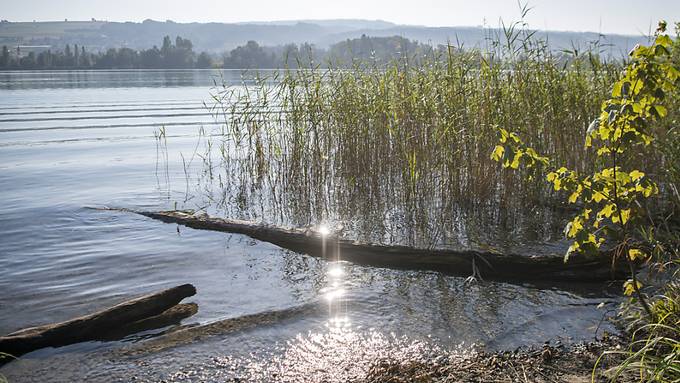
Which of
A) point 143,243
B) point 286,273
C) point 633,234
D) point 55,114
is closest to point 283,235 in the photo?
point 286,273

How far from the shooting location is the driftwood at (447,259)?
6715 mm

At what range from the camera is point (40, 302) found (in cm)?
704

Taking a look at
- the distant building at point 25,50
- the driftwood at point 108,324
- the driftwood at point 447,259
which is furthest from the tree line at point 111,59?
the driftwood at point 108,324

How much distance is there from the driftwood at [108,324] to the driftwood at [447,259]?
2157 millimetres

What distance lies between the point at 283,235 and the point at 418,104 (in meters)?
3.40

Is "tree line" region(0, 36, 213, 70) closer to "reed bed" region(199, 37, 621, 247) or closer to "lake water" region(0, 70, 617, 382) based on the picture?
"reed bed" region(199, 37, 621, 247)

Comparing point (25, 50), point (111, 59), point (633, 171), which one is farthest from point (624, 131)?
point (25, 50)

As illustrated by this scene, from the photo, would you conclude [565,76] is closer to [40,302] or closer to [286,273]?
[286,273]

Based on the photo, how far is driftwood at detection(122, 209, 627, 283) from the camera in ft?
22.0

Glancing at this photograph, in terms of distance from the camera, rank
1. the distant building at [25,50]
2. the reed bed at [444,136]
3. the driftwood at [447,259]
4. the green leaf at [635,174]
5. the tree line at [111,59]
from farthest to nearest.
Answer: the distant building at [25,50] < the tree line at [111,59] < the reed bed at [444,136] < the driftwood at [447,259] < the green leaf at [635,174]

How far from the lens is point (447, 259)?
23.3 ft

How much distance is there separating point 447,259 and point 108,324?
361cm

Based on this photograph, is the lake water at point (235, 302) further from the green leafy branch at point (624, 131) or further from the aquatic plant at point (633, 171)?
the green leafy branch at point (624, 131)

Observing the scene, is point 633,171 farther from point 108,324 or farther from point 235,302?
point 108,324
